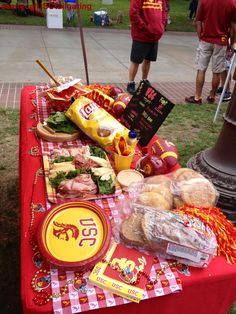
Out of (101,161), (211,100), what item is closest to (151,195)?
(101,161)

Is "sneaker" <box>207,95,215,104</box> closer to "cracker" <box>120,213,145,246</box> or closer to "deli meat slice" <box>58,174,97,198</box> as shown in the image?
"deli meat slice" <box>58,174,97,198</box>

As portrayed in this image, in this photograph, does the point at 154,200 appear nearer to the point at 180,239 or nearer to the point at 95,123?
the point at 180,239

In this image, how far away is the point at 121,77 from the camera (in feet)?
21.6

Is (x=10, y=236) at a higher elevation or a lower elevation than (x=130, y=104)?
lower

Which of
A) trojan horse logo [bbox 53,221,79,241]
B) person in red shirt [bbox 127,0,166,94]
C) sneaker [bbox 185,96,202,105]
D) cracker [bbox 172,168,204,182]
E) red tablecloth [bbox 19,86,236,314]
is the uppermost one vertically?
person in red shirt [bbox 127,0,166,94]

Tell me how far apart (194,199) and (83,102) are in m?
1.08

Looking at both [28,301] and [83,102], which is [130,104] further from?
[28,301]

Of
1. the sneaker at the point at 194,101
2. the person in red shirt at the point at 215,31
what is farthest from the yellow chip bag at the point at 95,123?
the sneaker at the point at 194,101

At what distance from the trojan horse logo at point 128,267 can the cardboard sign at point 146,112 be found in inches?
39.0

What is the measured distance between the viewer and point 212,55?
16.8ft

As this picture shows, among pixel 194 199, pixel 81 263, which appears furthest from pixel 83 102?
pixel 81 263

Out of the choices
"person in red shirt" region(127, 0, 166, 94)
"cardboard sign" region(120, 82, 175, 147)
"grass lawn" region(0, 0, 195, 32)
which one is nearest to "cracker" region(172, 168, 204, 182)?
"cardboard sign" region(120, 82, 175, 147)

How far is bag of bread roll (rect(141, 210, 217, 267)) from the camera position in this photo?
1217 millimetres

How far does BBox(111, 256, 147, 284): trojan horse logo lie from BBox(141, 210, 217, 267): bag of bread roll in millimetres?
92
